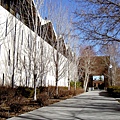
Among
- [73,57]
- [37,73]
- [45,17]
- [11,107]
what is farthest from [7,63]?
[73,57]

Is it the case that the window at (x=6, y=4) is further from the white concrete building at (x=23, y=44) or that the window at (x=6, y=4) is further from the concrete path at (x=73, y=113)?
the concrete path at (x=73, y=113)

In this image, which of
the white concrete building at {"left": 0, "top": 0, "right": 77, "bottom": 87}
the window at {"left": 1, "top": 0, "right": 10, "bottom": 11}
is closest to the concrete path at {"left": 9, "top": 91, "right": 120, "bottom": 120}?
the white concrete building at {"left": 0, "top": 0, "right": 77, "bottom": 87}

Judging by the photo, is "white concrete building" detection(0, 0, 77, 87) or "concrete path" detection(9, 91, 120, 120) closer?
"concrete path" detection(9, 91, 120, 120)

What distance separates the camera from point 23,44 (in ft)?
79.7

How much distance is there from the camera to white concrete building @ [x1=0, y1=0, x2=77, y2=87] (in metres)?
19.3

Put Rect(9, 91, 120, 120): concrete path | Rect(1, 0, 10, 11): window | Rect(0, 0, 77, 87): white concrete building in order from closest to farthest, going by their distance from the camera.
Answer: Rect(9, 91, 120, 120): concrete path → Rect(0, 0, 77, 87): white concrete building → Rect(1, 0, 10, 11): window

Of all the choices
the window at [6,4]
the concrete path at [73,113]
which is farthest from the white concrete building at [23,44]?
the concrete path at [73,113]

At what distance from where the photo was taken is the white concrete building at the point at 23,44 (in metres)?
19.3

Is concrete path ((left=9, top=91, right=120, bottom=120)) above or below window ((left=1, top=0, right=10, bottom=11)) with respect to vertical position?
below

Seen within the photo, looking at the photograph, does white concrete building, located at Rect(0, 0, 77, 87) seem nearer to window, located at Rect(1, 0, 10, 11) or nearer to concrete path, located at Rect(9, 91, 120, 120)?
window, located at Rect(1, 0, 10, 11)

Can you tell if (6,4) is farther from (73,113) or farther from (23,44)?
(73,113)

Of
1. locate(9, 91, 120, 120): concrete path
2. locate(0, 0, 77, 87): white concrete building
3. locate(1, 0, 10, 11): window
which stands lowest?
locate(9, 91, 120, 120): concrete path

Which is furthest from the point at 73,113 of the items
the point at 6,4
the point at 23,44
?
the point at 6,4

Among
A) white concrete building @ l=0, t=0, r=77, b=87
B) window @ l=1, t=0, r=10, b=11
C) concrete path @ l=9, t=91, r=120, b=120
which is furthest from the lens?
window @ l=1, t=0, r=10, b=11
